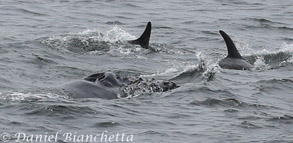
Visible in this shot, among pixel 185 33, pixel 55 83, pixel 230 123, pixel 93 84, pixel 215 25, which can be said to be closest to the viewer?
pixel 230 123

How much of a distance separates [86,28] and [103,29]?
0.53 m

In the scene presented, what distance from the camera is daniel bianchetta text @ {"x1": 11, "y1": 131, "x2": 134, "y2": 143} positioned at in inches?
420

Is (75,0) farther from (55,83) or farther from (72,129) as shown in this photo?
(72,129)

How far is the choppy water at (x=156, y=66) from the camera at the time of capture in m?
11.7

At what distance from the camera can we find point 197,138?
11.2 meters

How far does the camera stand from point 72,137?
10805mm

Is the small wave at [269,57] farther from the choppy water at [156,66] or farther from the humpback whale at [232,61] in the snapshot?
the humpback whale at [232,61]

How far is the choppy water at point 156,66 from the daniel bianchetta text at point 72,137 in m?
0.09

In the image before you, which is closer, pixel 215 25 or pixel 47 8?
pixel 215 25

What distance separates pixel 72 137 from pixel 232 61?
8041 mm

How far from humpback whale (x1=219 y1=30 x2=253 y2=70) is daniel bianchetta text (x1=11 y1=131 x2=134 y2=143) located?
23.5ft

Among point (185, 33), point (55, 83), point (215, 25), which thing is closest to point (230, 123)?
point (55, 83)

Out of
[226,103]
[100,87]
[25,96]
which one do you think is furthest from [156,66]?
[25,96]
